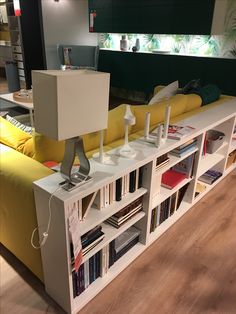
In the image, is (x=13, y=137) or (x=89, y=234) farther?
(x=13, y=137)

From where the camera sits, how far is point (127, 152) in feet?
4.66

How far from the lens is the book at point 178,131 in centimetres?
166

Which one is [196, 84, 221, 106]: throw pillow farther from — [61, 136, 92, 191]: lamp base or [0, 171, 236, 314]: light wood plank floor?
[61, 136, 92, 191]: lamp base

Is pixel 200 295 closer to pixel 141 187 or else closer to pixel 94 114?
pixel 141 187

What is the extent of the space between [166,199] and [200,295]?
61 cm

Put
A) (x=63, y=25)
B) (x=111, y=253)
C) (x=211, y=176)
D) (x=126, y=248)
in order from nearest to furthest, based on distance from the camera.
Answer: (x=111, y=253)
(x=126, y=248)
(x=211, y=176)
(x=63, y=25)

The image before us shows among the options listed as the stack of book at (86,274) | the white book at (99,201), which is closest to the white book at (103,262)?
the stack of book at (86,274)

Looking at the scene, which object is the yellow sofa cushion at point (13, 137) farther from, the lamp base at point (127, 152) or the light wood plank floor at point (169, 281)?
the light wood plank floor at point (169, 281)

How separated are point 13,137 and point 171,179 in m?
1.09

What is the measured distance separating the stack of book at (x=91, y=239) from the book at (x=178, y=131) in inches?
28.4

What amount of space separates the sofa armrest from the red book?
893 millimetres

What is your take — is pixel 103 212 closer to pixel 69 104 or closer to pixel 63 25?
pixel 69 104

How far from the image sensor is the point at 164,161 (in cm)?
168

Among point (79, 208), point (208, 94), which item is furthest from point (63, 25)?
point (79, 208)
